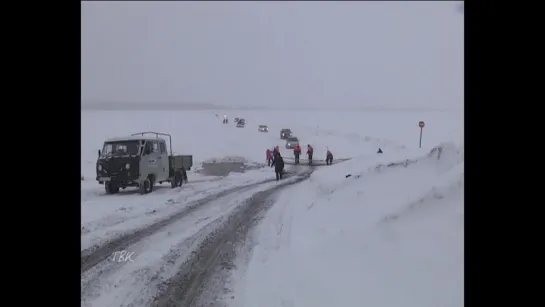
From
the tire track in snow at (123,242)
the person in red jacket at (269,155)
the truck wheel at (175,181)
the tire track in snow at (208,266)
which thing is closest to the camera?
the tire track in snow at (208,266)

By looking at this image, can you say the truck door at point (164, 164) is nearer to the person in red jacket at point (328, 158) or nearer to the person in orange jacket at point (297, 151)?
the person in orange jacket at point (297, 151)

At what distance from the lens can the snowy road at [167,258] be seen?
5.31 metres

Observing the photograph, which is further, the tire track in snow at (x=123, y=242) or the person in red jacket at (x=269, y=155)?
the person in red jacket at (x=269, y=155)

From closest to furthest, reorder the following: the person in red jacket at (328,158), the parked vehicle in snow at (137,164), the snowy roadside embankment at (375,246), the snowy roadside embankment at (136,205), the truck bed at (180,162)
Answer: the snowy roadside embankment at (375,246) → the snowy roadside embankment at (136,205) → the parked vehicle in snow at (137,164) → the person in red jacket at (328,158) → the truck bed at (180,162)

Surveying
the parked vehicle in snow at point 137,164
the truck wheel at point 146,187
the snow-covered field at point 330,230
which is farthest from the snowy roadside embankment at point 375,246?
the truck wheel at point 146,187

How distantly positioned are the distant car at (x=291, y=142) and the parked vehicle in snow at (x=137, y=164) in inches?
111

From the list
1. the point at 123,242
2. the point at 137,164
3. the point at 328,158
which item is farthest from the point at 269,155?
the point at 123,242

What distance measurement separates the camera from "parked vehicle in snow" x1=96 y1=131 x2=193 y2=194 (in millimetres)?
10875

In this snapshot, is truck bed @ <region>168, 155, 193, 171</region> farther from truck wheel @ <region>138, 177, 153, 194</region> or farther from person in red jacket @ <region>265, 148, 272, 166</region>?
person in red jacket @ <region>265, 148, 272, 166</region>

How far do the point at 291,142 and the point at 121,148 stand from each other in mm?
4097

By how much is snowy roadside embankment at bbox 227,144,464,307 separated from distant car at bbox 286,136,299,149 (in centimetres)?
172

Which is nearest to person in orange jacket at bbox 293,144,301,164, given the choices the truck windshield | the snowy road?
the snowy road

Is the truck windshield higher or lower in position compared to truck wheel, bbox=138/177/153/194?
higher
